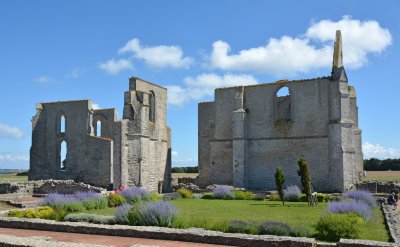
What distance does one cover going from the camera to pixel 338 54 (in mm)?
26641

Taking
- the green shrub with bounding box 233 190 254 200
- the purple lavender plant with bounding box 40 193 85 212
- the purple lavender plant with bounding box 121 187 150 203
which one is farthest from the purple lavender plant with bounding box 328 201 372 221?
the green shrub with bounding box 233 190 254 200

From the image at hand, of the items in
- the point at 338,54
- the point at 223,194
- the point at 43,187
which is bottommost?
the point at 223,194

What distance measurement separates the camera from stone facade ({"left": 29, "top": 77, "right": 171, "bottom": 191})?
27.3 meters

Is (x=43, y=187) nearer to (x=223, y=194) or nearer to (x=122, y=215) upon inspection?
(x=223, y=194)

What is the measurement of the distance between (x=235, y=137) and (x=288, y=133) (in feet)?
11.7

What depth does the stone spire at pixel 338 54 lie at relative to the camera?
26.3 m

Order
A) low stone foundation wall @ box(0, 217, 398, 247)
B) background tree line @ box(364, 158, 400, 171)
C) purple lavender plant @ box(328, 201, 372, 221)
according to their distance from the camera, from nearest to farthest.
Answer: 1. low stone foundation wall @ box(0, 217, 398, 247)
2. purple lavender plant @ box(328, 201, 372, 221)
3. background tree line @ box(364, 158, 400, 171)

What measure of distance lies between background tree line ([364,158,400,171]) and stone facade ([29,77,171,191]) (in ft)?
132

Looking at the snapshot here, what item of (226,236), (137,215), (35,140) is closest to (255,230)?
(226,236)

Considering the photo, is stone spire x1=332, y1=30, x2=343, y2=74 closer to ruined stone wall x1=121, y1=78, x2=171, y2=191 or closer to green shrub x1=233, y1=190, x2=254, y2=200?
green shrub x1=233, y1=190, x2=254, y2=200

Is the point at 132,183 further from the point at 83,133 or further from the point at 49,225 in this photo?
the point at 49,225

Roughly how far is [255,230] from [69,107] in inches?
859

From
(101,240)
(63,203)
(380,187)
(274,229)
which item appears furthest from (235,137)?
(101,240)

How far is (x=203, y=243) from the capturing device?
9.86 m
